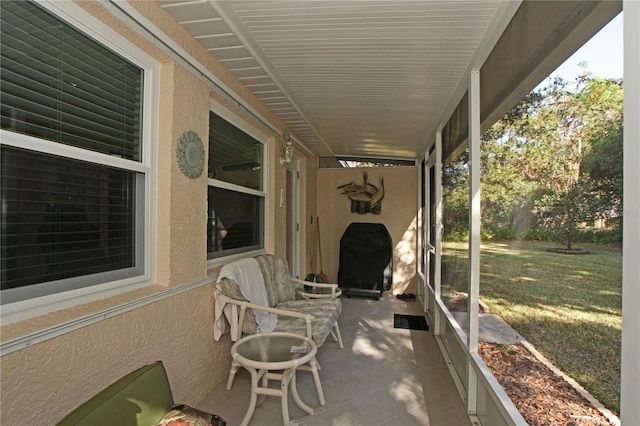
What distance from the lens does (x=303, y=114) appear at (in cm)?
366

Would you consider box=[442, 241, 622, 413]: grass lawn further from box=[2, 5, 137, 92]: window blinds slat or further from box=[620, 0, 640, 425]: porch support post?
box=[2, 5, 137, 92]: window blinds slat

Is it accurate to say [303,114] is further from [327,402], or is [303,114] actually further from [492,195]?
[327,402]

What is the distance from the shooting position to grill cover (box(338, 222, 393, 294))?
5.40 m

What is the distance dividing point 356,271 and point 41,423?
4.64 m

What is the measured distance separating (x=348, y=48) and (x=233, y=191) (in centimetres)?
159

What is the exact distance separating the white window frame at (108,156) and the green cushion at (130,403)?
472 mm

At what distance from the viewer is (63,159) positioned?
141 centimetres

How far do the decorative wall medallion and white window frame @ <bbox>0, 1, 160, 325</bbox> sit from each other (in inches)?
6.0

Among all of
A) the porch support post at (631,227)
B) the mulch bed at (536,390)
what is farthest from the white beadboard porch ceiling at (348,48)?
the mulch bed at (536,390)

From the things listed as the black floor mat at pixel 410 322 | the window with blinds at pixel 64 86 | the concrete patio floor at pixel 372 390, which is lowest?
the black floor mat at pixel 410 322

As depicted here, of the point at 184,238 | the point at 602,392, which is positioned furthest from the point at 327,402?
the point at 602,392

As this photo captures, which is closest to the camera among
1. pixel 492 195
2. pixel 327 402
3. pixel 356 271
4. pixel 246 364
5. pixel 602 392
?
pixel 602 392

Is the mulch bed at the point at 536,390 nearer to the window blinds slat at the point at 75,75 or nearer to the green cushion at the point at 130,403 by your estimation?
the green cushion at the point at 130,403

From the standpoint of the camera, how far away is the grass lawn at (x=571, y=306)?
3.11 feet
